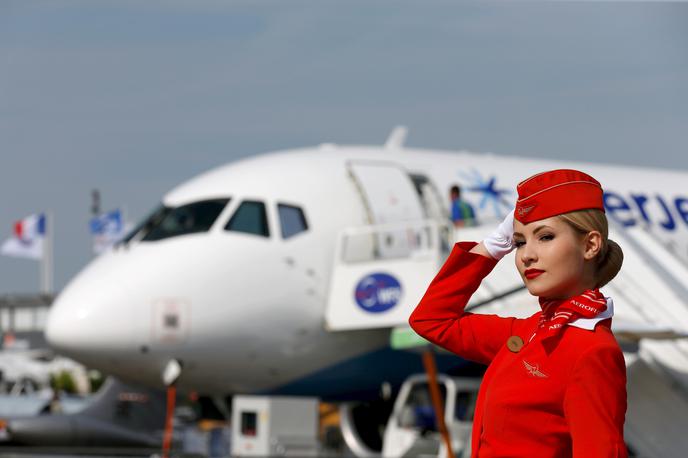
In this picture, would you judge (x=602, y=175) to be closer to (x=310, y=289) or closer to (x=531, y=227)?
(x=310, y=289)

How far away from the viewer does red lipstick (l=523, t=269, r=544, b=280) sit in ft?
8.07

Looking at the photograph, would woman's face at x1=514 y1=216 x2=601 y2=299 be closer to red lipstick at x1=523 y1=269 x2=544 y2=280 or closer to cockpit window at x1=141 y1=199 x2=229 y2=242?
red lipstick at x1=523 y1=269 x2=544 y2=280

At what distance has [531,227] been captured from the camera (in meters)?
2.48

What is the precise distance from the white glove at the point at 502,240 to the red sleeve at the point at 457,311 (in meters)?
0.04

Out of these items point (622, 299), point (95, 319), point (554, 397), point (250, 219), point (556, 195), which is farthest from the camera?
point (250, 219)

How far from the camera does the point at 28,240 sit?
53938mm

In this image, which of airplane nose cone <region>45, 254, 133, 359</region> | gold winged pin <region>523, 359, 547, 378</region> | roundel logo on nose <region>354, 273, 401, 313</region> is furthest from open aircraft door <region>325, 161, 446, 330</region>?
gold winged pin <region>523, 359, 547, 378</region>

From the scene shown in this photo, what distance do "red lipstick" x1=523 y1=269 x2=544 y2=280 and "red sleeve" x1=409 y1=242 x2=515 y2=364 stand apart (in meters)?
0.31

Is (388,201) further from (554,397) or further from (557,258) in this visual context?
(554,397)

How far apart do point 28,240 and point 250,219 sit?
4142 cm

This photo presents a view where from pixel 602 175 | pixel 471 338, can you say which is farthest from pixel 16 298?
pixel 471 338

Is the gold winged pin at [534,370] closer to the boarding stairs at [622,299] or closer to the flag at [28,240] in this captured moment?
the boarding stairs at [622,299]

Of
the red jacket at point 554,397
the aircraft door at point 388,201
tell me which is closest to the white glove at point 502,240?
the red jacket at point 554,397

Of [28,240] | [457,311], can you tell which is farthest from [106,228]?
[457,311]
